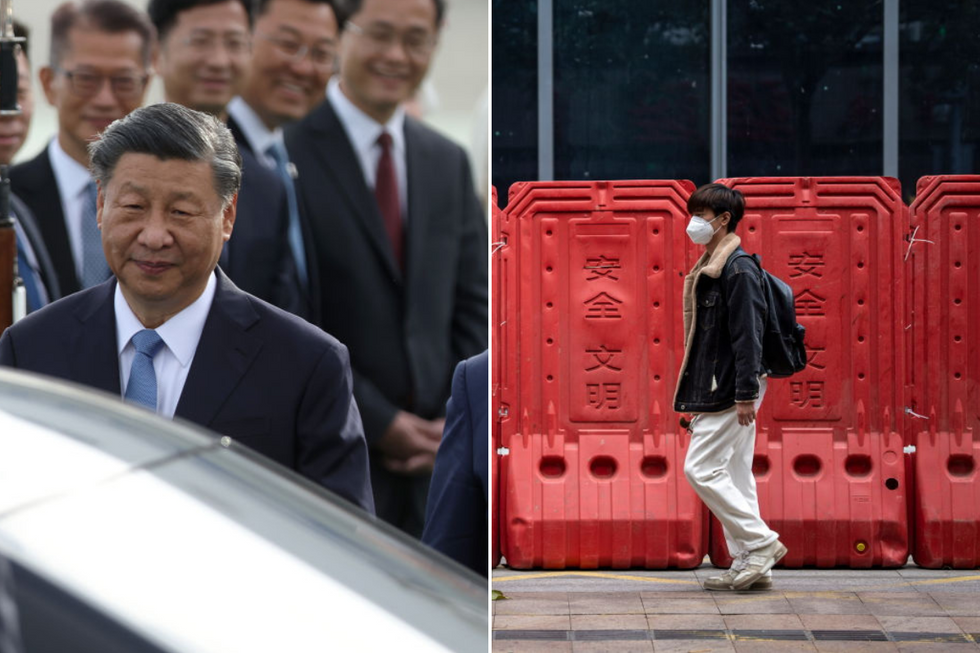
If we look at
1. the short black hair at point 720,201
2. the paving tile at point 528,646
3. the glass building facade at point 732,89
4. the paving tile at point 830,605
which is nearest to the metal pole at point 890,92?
the glass building facade at point 732,89

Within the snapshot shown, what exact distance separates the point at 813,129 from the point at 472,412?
6592 mm

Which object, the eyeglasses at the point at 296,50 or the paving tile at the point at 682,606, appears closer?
the eyeglasses at the point at 296,50

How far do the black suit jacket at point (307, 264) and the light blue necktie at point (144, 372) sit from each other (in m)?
0.29

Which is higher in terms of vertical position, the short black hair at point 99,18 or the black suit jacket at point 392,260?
the short black hair at point 99,18

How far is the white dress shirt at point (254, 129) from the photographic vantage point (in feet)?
8.92

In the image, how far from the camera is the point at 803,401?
22.9 ft

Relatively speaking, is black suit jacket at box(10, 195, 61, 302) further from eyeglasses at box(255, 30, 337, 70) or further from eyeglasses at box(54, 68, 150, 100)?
eyeglasses at box(255, 30, 337, 70)

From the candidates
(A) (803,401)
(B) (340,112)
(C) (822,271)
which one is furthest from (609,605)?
(B) (340,112)

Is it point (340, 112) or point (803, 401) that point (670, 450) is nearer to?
point (803, 401)

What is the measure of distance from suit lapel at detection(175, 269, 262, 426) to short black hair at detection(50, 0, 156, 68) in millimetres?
458

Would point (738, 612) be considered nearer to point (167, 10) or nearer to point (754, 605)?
point (754, 605)

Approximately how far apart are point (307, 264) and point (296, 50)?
397 millimetres

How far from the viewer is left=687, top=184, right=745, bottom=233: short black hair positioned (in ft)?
21.1

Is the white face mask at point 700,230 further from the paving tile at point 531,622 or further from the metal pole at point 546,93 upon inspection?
the metal pole at point 546,93
